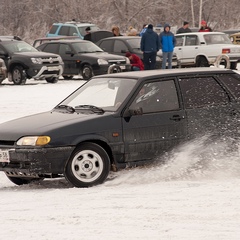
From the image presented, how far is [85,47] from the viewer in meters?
31.3

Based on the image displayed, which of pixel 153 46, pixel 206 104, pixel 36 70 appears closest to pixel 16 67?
pixel 36 70

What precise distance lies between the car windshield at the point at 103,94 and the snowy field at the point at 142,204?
82cm

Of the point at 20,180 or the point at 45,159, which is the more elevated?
the point at 45,159

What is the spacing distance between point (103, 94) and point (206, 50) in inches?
929

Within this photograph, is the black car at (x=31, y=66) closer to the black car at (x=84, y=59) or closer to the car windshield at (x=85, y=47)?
the black car at (x=84, y=59)

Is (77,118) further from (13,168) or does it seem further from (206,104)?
(206,104)

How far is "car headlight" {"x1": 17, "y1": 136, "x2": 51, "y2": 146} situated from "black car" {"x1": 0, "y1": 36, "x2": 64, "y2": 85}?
60.1 ft

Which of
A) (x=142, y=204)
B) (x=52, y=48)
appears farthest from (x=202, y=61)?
(x=142, y=204)

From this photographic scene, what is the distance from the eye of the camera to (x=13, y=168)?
33.2 feet

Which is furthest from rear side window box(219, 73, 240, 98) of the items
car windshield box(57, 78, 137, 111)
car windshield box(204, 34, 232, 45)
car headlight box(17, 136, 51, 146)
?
car windshield box(204, 34, 232, 45)

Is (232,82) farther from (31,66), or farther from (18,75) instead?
(18,75)

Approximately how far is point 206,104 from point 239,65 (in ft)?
91.0

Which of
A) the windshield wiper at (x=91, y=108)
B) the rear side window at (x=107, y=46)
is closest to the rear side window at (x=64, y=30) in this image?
the rear side window at (x=107, y=46)

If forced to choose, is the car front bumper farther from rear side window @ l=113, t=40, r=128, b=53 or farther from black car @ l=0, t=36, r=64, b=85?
rear side window @ l=113, t=40, r=128, b=53
